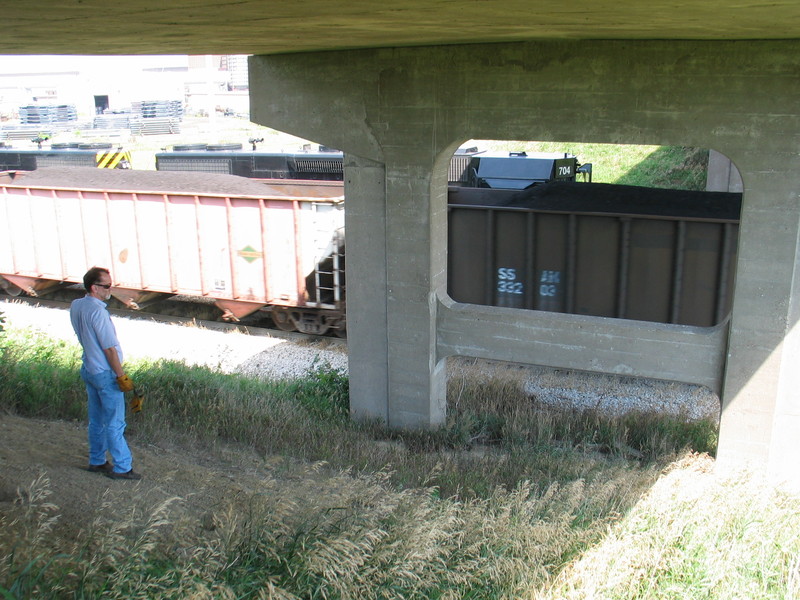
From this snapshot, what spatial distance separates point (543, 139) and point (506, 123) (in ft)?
1.51

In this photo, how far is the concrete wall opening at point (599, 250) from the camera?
10.1 meters

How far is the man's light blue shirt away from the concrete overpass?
2.17 meters

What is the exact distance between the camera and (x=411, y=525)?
538 centimetres

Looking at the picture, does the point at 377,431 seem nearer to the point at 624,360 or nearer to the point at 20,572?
the point at 624,360

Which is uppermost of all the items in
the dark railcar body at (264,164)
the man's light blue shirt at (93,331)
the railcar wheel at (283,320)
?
the man's light blue shirt at (93,331)

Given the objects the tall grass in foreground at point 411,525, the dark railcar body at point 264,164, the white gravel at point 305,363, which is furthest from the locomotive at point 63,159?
the tall grass in foreground at point 411,525

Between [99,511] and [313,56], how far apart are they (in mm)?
5828

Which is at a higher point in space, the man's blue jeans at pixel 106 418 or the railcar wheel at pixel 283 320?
the man's blue jeans at pixel 106 418

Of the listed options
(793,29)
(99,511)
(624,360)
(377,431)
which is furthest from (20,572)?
(793,29)

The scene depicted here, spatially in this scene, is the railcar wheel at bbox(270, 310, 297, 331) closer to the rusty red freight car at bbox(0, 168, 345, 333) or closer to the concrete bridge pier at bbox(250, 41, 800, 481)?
the rusty red freight car at bbox(0, 168, 345, 333)

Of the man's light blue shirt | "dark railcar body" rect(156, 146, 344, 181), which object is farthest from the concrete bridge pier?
"dark railcar body" rect(156, 146, 344, 181)

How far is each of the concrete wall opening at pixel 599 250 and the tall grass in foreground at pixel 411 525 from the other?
2008 millimetres

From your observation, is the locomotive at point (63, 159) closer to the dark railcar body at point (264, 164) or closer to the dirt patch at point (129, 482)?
the dark railcar body at point (264, 164)

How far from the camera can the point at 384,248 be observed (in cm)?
924
